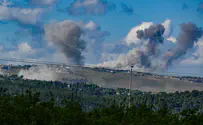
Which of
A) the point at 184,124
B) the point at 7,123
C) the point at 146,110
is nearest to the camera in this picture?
the point at 7,123

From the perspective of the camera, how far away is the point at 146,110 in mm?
73250

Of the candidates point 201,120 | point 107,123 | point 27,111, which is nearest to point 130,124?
point 107,123

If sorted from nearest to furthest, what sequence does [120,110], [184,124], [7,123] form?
[7,123] < [184,124] < [120,110]

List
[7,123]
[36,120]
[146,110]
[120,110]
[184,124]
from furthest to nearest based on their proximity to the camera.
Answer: [120,110] → [146,110] → [184,124] → [36,120] → [7,123]

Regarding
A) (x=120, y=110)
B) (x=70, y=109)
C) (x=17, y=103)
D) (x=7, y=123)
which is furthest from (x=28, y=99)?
(x=120, y=110)

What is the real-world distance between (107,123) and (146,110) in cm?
1956

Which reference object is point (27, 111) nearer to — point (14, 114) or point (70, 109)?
point (14, 114)

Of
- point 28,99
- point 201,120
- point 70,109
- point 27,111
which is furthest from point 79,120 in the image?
point 201,120

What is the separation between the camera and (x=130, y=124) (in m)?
60.7

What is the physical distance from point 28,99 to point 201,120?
26.0 m

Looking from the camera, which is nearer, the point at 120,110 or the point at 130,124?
the point at 130,124

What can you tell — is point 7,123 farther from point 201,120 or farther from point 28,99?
point 201,120

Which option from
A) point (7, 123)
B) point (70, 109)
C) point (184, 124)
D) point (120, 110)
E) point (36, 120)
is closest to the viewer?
point (7, 123)

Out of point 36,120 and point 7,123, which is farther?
point 36,120
